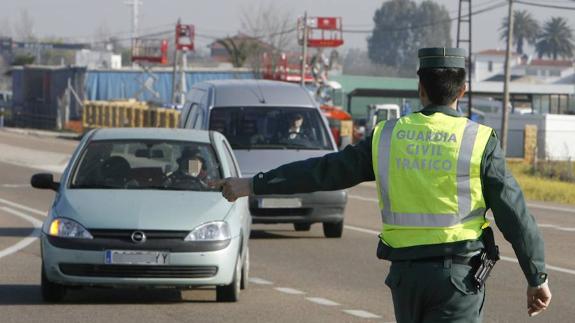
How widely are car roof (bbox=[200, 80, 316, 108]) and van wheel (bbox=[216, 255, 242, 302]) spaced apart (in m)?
7.76

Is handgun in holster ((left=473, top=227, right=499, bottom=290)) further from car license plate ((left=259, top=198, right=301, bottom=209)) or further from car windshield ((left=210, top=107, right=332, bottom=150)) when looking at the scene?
car windshield ((left=210, top=107, right=332, bottom=150))

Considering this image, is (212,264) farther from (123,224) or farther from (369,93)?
(369,93)

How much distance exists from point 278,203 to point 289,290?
5.00 m

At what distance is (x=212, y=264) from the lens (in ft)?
37.2

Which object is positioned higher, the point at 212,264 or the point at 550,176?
the point at 212,264

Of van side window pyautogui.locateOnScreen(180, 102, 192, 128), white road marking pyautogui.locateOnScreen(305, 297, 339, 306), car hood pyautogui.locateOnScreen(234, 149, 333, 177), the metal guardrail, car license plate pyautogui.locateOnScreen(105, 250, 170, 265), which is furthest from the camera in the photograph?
the metal guardrail

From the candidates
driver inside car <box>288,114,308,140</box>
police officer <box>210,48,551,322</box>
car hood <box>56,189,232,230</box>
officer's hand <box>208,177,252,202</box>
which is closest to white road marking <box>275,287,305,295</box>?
car hood <box>56,189,232,230</box>

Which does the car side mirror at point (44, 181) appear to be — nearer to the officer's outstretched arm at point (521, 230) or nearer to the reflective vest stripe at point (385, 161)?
the reflective vest stripe at point (385, 161)

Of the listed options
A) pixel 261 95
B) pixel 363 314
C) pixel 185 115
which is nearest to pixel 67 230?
pixel 363 314

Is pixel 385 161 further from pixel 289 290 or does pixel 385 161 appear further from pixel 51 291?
pixel 289 290

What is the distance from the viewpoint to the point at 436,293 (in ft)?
17.6

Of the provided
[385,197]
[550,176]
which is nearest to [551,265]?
[385,197]

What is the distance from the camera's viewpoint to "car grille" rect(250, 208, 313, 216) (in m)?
17.6

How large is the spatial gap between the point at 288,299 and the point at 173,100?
234 ft
